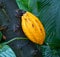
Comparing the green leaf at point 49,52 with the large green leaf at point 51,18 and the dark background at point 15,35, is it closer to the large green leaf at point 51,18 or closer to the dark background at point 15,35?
the large green leaf at point 51,18

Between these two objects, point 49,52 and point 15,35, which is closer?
point 15,35

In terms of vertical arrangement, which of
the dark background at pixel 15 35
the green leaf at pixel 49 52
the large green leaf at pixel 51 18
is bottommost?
the green leaf at pixel 49 52

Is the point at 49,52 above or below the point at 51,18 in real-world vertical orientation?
below

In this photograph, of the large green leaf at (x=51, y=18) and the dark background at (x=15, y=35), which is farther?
the large green leaf at (x=51, y=18)

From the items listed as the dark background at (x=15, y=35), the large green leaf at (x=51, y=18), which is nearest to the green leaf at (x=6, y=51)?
the dark background at (x=15, y=35)

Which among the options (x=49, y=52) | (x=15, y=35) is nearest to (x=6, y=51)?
(x=15, y=35)

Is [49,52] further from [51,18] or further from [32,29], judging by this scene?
[32,29]

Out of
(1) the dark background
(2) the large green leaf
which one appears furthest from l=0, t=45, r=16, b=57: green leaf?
(2) the large green leaf

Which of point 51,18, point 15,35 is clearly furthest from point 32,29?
point 51,18
